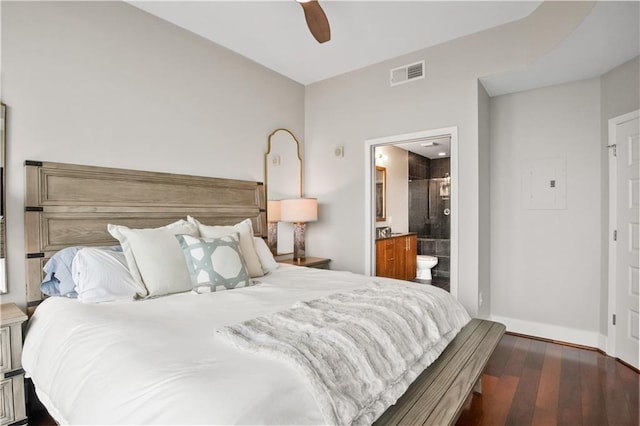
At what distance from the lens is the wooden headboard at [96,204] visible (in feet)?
7.17

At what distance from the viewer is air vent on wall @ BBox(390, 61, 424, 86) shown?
11.5ft

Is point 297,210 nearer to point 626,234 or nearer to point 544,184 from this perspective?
point 544,184

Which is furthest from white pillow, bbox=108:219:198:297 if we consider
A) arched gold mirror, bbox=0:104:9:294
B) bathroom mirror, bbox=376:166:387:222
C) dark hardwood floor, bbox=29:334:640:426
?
bathroom mirror, bbox=376:166:387:222

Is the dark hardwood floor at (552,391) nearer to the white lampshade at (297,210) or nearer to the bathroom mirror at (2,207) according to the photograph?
the bathroom mirror at (2,207)

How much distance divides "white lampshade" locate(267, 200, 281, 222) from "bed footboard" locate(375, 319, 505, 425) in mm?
2285

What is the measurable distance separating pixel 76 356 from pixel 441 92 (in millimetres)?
3431

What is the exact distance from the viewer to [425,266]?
4262mm

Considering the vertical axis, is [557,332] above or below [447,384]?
below

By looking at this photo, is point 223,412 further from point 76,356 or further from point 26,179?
point 26,179

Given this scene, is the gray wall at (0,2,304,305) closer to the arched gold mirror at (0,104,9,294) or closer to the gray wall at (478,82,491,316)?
the arched gold mirror at (0,104,9,294)

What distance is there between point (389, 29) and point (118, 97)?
92.4 inches

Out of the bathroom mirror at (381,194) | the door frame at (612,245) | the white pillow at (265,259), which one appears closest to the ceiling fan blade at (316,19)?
the white pillow at (265,259)

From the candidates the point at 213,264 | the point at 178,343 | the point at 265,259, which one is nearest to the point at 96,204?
the point at 213,264

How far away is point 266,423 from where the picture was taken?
89cm
